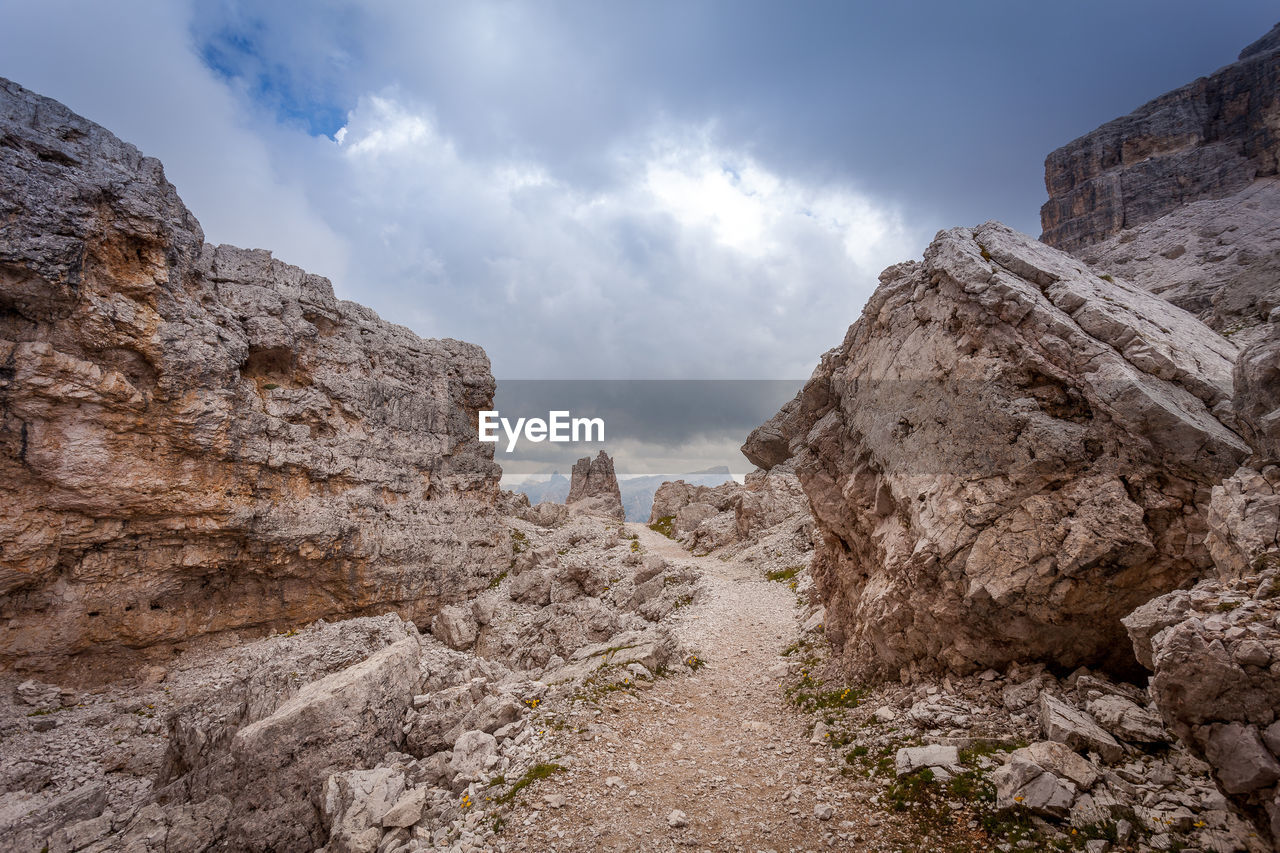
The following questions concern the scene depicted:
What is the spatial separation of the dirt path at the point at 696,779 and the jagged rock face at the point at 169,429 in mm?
21973

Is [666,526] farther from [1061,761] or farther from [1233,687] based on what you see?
[1233,687]

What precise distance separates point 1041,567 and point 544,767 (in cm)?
1160

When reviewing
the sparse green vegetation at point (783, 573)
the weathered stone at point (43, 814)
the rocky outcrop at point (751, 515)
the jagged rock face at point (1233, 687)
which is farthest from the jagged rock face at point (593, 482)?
the jagged rock face at point (1233, 687)

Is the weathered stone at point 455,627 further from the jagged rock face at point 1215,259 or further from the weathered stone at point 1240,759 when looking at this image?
the jagged rock face at point 1215,259

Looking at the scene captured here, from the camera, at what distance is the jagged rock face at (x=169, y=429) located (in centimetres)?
2114

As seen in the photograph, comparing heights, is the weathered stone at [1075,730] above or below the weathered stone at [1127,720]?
below

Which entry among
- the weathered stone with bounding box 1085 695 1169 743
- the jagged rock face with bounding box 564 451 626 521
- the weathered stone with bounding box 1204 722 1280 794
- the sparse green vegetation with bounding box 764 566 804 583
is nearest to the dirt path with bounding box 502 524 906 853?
the weathered stone with bounding box 1085 695 1169 743

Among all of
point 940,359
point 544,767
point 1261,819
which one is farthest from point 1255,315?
point 544,767

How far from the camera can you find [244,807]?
13719 mm

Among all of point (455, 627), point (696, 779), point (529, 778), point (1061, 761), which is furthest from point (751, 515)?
point (1061, 761)

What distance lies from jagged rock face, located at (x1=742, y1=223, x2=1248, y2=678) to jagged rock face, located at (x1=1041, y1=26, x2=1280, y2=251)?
151ft

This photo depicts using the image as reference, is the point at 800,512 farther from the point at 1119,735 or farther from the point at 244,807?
the point at 244,807

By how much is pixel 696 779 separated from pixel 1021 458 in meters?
10.2

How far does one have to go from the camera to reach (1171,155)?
47.9m
